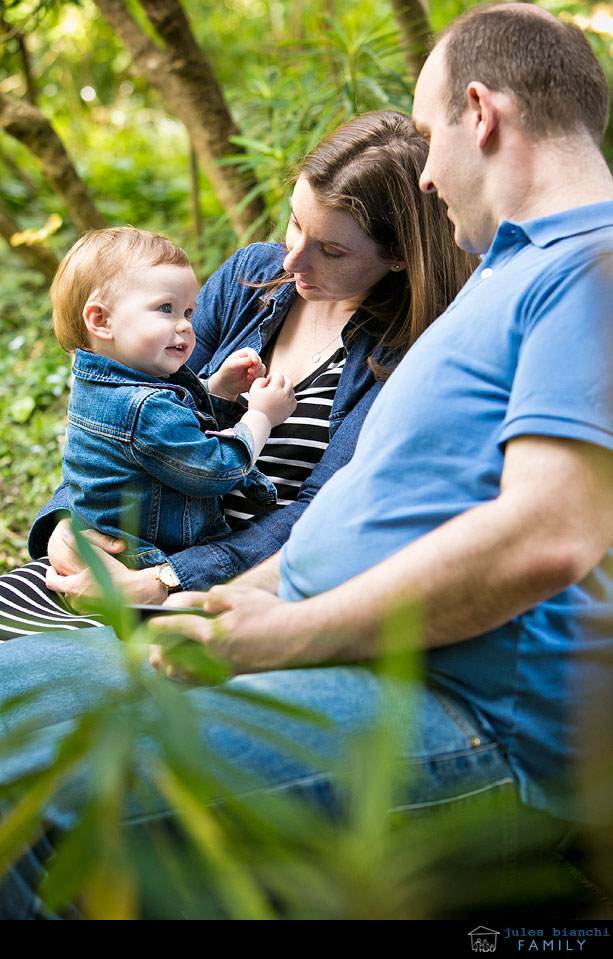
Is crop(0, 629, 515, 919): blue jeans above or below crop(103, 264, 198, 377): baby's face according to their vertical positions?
below

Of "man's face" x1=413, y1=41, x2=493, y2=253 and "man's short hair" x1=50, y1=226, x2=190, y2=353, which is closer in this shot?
"man's face" x1=413, y1=41, x2=493, y2=253

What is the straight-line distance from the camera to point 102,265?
1.80m

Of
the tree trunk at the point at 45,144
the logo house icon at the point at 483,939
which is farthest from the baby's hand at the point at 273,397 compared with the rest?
the tree trunk at the point at 45,144

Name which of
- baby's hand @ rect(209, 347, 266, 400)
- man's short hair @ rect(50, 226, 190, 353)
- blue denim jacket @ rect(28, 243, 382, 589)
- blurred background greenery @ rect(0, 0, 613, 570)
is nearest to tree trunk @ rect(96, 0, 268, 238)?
blurred background greenery @ rect(0, 0, 613, 570)

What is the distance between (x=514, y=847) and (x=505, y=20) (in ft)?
4.11

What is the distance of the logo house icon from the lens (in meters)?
0.98

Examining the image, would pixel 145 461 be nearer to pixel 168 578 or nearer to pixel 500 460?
pixel 168 578

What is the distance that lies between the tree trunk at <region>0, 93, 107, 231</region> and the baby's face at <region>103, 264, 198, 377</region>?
2370 mm

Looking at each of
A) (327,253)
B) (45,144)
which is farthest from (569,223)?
(45,144)

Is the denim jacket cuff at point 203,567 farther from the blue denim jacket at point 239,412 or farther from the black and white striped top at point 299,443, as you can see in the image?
the black and white striped top at point 299,443

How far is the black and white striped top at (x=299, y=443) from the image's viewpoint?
1989 mm

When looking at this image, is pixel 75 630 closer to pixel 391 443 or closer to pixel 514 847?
pixel 391 443

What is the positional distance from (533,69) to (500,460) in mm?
610

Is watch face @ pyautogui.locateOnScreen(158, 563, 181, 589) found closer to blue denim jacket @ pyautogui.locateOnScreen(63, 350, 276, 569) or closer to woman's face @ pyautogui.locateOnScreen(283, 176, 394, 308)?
blue denim jacket @ pyautogui.locateOnScreen(63, 350, 276, 569)
